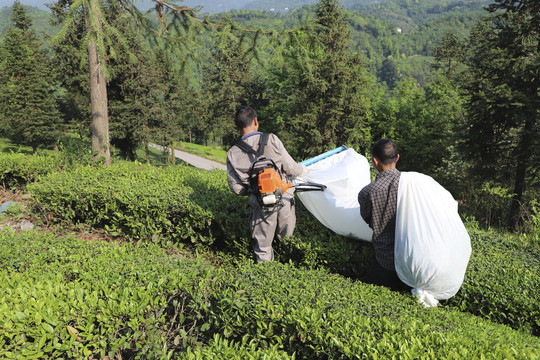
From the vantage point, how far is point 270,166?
393cm

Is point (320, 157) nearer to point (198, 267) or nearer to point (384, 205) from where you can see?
point (384, 205)

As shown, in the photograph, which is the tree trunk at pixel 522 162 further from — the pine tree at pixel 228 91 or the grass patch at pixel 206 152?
the grass patch at pixel 206 152

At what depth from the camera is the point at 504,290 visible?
3.49 metres

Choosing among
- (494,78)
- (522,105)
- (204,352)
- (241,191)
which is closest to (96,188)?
(241,191)

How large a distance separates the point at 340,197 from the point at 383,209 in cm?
81

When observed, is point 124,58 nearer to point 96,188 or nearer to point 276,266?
point 96,188

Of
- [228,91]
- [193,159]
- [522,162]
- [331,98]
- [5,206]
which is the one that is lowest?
[193,159]

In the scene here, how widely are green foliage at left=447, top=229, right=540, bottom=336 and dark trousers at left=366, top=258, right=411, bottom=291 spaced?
58 cm

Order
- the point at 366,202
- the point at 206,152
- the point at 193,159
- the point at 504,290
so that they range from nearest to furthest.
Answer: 1. the point at 504,290
2. the point at 366,202
3. the point at 193,159
4. the point at 206,152

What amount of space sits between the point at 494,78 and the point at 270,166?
617 inches

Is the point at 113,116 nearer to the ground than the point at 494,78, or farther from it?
nearer to the ground

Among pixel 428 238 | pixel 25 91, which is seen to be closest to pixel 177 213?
pixel 428 238

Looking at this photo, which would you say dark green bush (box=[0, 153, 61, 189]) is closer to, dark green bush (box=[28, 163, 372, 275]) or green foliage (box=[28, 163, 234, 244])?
dark green bush (box=[28, 163, 372, 275])

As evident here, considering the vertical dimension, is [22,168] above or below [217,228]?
above
